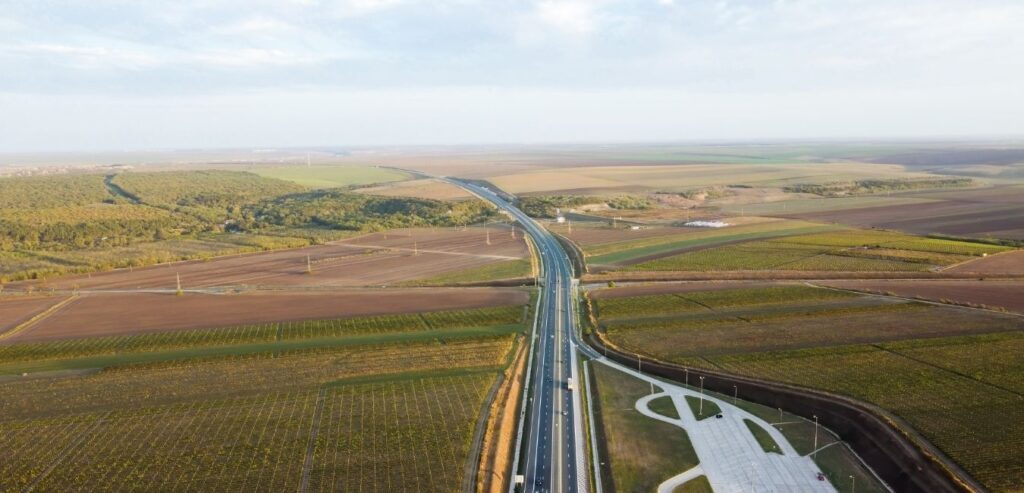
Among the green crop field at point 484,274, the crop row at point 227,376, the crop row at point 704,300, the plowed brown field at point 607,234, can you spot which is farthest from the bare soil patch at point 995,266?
the crop row at point 227,376

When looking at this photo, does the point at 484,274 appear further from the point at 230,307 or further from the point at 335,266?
the point at 230,307

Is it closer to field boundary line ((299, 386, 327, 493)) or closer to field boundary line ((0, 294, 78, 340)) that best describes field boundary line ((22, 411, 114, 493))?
field boundary line ((299, 386, 327, 493))

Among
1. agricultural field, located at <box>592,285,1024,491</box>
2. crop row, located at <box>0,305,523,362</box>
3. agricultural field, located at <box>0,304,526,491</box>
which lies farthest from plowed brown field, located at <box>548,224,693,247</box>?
agricultural field, located at <box>0,304,526,491</box>

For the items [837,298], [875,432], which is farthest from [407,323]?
[837,298]

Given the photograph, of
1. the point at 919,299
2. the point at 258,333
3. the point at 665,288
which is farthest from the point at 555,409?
the point at 919,299

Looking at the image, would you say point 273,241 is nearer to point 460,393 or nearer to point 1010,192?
point 460,393
